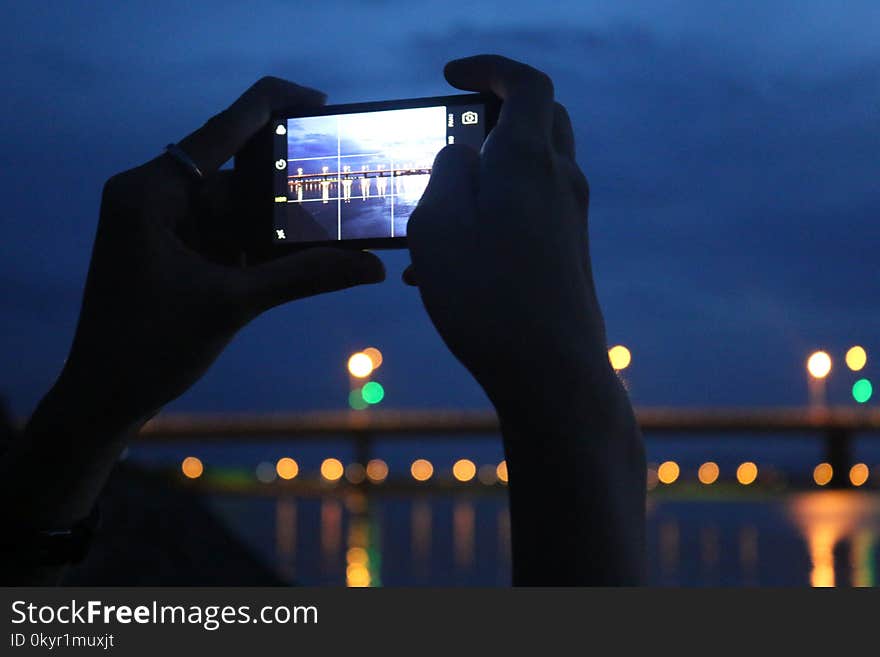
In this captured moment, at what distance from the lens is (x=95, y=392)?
192cm

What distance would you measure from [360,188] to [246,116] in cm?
47

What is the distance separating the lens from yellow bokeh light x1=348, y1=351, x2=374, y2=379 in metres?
60.3

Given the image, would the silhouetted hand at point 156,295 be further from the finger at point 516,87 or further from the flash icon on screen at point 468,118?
the flash icon on screen at point 468,118

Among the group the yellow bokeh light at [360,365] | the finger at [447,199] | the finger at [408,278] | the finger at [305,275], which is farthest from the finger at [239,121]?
the yellow bokeh light at [360,365]

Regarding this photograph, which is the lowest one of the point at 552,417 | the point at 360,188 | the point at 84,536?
the point at 84,536

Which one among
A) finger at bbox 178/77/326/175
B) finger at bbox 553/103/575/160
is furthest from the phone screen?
finger at bbox 553/103/575/160

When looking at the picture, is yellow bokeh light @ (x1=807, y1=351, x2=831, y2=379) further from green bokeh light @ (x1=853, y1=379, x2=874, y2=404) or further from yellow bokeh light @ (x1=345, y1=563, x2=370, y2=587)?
yellow bokeh light @ (x1=345, y1=563, x2=370, y2=587)

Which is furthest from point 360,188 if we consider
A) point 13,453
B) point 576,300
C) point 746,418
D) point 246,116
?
point 746,418

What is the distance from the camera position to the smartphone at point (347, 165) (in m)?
2.60

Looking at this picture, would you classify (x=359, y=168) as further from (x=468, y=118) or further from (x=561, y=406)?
(x=561, y=406)

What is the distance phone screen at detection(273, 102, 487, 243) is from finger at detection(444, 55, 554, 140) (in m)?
0.71

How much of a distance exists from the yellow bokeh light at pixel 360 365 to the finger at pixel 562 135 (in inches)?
2273

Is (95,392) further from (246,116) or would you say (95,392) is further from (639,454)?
(639,454)

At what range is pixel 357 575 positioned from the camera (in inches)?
566
